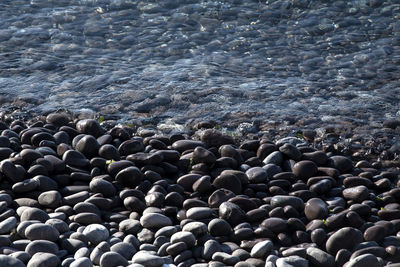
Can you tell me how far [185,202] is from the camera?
462 cm

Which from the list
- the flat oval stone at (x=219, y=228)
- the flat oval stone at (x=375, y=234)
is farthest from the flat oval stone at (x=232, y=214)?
the flat oval stone at (x=375, y=234)

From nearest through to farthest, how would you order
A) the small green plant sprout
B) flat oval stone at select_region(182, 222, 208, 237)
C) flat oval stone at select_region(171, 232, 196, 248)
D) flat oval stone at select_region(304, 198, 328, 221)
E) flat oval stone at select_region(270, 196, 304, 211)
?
flat oval stone at select_region(171, 232, 196, 248), flat oval stone at select_region(182, 222, 208, 237), flat oval stone at select_region(304, 198, 328, 221), flat oval stone at select_region(270, 196, 304, 211), the small green plant sprout

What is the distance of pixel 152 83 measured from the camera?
7.38 metres

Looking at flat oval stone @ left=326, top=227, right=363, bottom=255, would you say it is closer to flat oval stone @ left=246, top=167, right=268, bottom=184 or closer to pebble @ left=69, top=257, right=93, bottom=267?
flat oval stone @ left=246, top=167, right=268, bottom=184

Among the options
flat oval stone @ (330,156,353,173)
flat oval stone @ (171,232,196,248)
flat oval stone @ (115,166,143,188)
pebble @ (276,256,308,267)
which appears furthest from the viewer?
flat oval stone @ (330,156,353,173)

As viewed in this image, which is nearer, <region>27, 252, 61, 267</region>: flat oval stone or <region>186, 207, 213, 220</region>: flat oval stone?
<region>27, 252, 61, 267</region>: flat oval stone

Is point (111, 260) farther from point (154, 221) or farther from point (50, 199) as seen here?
point (50, 199)

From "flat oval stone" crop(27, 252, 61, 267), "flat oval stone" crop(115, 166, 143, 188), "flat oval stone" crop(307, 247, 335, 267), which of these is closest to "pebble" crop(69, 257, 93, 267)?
"flat oval stone" crop(27, 252, 61, 267)

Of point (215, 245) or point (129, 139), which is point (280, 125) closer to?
point (129, 139)

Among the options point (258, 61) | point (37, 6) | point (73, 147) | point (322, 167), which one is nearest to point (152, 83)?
point (258, 61)

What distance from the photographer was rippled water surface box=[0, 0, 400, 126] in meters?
6.87

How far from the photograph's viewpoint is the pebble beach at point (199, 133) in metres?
4.14

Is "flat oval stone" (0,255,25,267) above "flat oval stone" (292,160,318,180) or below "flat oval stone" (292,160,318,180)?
above

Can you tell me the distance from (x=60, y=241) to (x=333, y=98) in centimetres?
396
